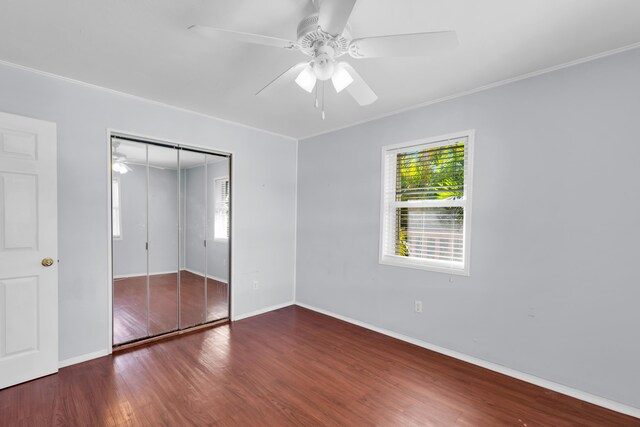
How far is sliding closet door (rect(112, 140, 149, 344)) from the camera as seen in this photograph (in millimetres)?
2812

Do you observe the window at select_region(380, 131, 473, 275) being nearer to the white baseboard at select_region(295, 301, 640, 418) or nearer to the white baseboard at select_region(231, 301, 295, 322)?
the white baseboard at select_region(295, 301, 640, 418)

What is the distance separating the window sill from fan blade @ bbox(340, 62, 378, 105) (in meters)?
1.78

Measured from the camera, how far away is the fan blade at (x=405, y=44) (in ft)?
4.42

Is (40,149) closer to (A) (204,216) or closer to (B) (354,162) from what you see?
(A) (204,216)

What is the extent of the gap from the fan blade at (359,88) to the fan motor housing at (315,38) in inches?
6.6

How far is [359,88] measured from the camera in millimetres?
1917

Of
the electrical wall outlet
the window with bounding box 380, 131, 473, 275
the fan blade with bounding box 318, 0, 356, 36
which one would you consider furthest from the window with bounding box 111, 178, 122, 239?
the electrical wall outlet

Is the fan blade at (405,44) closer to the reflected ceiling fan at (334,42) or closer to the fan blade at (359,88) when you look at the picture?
the reflected ceiling fan at (334,42)

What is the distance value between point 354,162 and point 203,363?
272 centimetres

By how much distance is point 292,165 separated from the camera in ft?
14.3

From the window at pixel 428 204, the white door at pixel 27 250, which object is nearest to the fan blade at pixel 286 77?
the window at pixel 428 204

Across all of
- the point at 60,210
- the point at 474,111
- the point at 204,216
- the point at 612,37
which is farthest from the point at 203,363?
the point at 612,37

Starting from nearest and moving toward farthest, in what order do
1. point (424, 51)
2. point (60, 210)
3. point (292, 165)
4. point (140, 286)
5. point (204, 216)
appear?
point (424, 51) < point (60, 210) < point (140, 286) < point (204, 216) < point (292, 165)

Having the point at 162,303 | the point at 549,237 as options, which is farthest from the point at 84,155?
the point at 549,237
